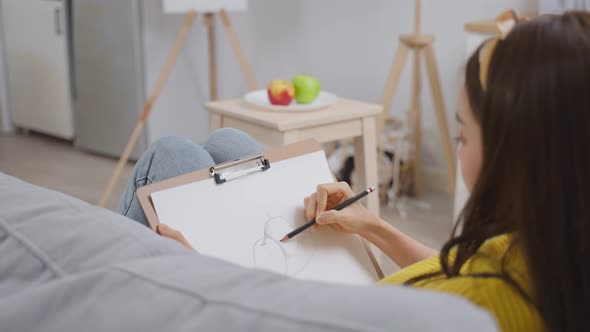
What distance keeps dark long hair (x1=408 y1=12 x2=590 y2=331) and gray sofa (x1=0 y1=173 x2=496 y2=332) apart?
22 centimetres

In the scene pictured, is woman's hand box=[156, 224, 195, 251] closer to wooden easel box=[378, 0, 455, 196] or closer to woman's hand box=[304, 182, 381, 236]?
woman's hand box=[304, 182, 381, 236]

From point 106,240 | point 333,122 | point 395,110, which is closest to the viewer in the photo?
point 106,240

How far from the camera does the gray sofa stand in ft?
1.30

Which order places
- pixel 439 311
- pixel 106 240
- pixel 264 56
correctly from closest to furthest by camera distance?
pixel 439 311 → pixel 106 240 → pixel 264 56

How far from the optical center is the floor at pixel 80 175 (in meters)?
2.58

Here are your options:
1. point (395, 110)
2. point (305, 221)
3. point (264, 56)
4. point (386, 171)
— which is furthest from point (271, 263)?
point (264, 56)

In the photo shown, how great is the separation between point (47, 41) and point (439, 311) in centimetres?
369

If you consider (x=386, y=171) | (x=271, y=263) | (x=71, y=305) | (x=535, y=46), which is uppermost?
(x=535, y=46)

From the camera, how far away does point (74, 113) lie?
371 centimetres

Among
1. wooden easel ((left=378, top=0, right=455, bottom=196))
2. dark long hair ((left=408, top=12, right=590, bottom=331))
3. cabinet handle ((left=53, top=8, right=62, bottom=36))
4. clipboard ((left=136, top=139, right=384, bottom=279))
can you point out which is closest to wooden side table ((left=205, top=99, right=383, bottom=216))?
wooden easel ((left=378, top=0, right=455, bottom=196))

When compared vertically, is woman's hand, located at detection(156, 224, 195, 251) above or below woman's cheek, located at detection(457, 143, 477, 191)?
below

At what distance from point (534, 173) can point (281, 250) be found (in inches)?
19.9

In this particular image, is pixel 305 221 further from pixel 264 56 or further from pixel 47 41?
pixel 47 41

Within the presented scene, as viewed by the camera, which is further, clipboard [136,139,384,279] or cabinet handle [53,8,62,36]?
cabinet handle [53,8,62,36]
